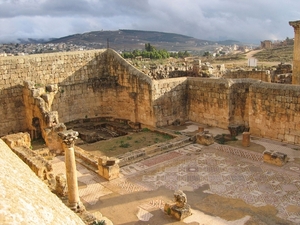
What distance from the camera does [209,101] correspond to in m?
17.9

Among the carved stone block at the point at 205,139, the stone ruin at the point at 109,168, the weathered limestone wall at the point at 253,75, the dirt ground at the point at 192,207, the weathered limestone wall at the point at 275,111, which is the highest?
the weathered limestone wall at the point at 253,75

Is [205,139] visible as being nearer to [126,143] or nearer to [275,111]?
[275,111]

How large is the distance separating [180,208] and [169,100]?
30.2 ft

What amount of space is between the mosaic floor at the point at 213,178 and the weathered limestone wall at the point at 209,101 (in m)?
2.93

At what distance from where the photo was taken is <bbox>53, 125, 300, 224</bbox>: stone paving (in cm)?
1070

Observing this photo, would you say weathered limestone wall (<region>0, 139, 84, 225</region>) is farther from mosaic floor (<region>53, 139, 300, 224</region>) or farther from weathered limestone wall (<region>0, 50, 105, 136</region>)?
weathered limestone wall (<region>0, 50, 105, 136</region>)

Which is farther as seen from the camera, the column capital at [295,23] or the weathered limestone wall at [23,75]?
the column capital at [295,23]

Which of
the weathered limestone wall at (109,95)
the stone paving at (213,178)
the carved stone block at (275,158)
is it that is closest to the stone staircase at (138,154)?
the stone paving at (213,178)

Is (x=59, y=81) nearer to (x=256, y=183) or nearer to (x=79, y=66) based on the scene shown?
(x=79, y=66)

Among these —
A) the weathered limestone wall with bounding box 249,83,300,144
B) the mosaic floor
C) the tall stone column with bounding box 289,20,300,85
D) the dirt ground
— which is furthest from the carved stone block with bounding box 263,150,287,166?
the tall stone column with bounding box 289,20,300,85

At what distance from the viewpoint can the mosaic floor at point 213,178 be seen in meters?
10.7

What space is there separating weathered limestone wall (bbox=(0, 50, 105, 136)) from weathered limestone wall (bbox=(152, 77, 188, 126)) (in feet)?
16.4

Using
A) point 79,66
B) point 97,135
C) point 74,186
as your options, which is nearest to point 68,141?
point 74,186

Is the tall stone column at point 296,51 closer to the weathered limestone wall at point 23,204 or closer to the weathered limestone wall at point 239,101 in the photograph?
the weathered limestone wall at point 239,101
